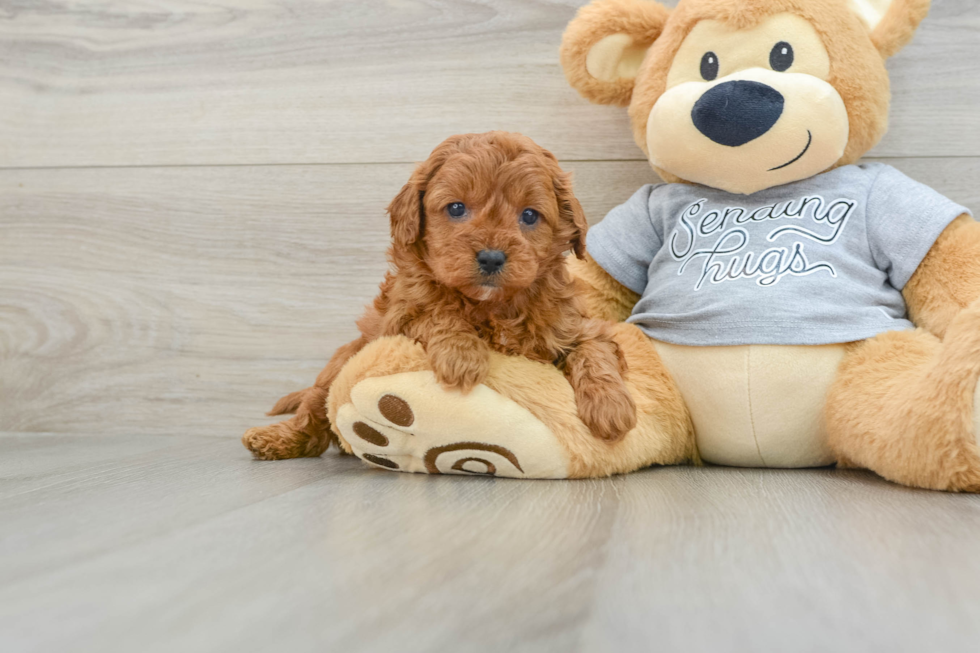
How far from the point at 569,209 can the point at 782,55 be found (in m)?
0.41

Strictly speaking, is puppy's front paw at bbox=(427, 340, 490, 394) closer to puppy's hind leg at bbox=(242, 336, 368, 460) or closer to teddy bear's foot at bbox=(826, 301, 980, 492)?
puppy's hind leg at bbox=(242, 336, 368, 460)

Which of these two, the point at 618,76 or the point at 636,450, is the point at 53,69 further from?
the point at 636,450

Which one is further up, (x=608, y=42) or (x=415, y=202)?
(x=608, y=42)

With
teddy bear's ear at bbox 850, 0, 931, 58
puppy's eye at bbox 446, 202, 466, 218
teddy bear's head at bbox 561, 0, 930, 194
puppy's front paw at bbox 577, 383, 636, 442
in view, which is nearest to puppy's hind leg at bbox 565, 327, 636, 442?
puppy's front paw at bbox 577, 383, 636, 442

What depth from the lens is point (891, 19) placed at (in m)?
1.10

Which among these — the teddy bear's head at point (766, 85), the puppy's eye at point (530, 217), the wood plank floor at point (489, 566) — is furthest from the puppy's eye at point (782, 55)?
the wood plank floor at point (489, 566)

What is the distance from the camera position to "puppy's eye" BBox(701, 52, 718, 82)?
1.11 metres

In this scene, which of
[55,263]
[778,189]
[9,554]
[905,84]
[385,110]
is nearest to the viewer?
[9,554]

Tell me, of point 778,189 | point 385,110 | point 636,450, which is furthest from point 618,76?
point 636,450

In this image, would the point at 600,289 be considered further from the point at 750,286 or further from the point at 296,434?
the point at 296,434

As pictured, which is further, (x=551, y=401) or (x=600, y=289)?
(x=600, y=289)

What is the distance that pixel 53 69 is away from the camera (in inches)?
62.3

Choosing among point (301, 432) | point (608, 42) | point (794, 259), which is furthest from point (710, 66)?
point (301, 432)

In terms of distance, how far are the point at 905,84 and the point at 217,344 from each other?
1.36 meters
